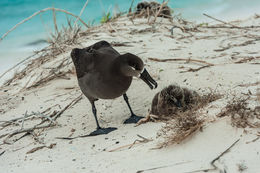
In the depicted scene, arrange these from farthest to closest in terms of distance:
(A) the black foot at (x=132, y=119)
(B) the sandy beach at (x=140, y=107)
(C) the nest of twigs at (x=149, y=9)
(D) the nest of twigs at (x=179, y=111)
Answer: (C) the nest of twigs at (x=149, y=9) → (A) the black foot at (x=132, y=119) → (D) the nest of twigs at (x=179, y=111) → (B) the sandy beach at (x=140, y=107)

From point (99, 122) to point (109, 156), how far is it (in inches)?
81.3

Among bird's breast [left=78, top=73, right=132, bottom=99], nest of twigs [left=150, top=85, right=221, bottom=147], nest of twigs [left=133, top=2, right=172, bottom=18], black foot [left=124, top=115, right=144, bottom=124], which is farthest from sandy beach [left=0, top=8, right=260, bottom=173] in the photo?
bird's breast [left=78, top=73, right=132, bottom=99]

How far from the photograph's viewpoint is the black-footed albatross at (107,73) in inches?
192

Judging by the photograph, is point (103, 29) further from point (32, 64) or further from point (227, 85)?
point (227, 85)

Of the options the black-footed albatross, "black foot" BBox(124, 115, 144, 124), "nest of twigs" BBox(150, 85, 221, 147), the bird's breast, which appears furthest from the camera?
"black foot" BBox(124, 115, 144, 124)

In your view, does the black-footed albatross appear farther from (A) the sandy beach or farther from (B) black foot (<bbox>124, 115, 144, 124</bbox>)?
(A) the sandy beach

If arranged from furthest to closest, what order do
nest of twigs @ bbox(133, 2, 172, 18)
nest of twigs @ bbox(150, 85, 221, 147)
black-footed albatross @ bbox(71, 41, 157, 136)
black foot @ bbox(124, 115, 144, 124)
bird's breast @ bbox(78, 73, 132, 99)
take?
nest of twigs @ bbox(133, 2, 172, 18) → black foot @ bbox(124, 115, 144, 124) → bird's breast @ bbox(78, 73, 132, 99) → black-footed albatross @ bbox(71, 41, 157, 136) → nest of twigs @ bbox(150, 85, 221, 147)

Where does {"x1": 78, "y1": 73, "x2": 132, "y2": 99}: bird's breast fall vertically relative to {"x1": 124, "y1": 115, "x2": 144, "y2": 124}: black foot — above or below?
above

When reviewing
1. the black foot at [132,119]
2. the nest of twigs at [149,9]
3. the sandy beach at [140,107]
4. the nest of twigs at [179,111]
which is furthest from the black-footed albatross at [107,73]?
the nest of twigs at [149,9]

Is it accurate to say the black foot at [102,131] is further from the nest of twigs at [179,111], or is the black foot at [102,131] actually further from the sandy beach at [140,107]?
the nest of twigs at [179,111]

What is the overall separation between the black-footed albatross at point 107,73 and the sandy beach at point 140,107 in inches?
19.7

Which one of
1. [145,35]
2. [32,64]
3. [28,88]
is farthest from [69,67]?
[145,35]

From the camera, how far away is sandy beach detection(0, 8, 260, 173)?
3.07 metres

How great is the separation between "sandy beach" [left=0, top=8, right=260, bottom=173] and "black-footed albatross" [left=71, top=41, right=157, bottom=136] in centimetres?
50
